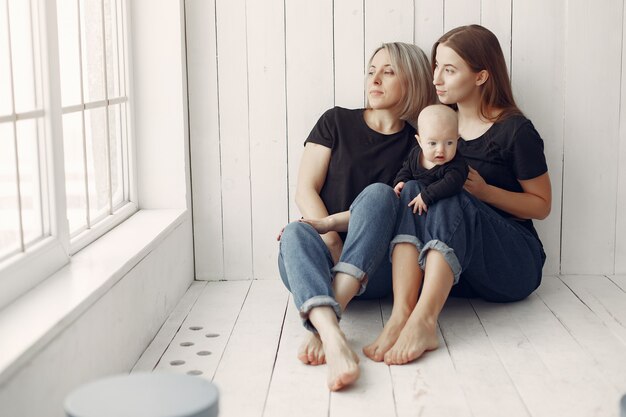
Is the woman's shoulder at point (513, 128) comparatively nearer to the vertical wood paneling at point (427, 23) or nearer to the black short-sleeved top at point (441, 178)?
the black short-sleeved top at point (441, 178)

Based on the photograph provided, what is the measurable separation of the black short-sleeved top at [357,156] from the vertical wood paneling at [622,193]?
2.52 ft

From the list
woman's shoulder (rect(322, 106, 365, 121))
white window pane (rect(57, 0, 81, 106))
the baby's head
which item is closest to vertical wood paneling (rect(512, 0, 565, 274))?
woman's shoulder (rect(322, 106, 365, 121))

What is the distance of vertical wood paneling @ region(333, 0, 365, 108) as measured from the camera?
3.20 meters

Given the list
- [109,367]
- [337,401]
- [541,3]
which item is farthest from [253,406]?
[541,3]

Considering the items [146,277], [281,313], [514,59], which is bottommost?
[281,313]

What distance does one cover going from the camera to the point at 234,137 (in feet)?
10.8

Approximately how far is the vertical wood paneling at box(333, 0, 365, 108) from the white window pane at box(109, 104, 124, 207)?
763mm

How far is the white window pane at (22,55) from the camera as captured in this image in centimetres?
210

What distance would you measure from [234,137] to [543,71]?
1.11 m

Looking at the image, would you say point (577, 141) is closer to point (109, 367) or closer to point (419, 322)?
point (419, 322)

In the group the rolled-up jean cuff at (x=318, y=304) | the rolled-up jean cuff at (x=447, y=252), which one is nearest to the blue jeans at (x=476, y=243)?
the rolled-up jean cuff at (x=447, y=252)

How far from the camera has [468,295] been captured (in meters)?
3.04

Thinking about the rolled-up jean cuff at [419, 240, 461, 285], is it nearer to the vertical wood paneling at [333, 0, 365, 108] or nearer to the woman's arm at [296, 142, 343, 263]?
the woman's arm at [296, 142, 343, 263]

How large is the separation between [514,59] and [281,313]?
1204 mm
